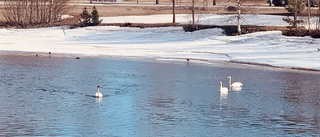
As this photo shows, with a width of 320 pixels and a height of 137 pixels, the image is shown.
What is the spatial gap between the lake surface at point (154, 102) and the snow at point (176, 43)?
5286 millimetres

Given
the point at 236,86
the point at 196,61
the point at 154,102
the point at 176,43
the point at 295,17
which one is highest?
the point at 295,17

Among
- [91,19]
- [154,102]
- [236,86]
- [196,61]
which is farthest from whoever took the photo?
[91,19]

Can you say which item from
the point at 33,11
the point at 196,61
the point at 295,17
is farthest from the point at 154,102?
the point at 33,11

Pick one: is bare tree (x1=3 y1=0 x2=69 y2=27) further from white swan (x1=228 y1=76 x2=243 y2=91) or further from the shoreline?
white swan (x1=228 y1=76 x2=243 y2=91)

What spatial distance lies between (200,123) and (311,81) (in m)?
11.0

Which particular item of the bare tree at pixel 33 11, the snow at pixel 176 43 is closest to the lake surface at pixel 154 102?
the snow at pixel 176 43

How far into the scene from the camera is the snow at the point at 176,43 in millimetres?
38938

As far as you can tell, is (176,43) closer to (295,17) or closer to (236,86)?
(295,17)

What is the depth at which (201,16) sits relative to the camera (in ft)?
187

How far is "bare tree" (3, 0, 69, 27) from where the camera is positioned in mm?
59594

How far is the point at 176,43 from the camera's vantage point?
46.3 meters

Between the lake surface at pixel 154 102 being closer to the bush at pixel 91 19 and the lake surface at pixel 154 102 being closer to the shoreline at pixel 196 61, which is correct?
the shoreline at pixel 196 61

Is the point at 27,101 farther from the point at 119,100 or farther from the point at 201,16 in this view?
the point at 201,16

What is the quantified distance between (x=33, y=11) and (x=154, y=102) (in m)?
39.2
